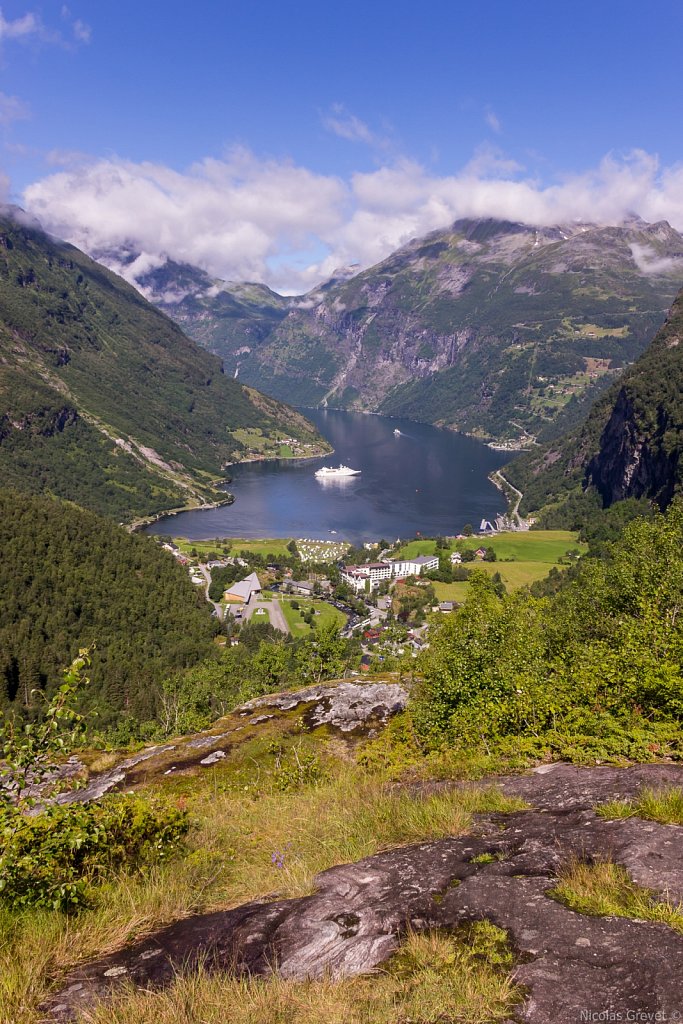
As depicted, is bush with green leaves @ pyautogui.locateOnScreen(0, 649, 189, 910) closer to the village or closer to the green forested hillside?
the green forested hillside

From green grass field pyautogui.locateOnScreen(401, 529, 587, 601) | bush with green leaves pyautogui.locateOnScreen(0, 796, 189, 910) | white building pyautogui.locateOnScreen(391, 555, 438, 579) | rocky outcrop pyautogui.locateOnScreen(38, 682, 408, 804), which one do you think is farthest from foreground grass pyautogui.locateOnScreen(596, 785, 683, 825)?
white building pyautogui.locateOnScreen(391, 555, 438, 579)

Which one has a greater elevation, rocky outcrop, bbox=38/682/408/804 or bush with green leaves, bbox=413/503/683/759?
bush with green leaves, bbox=413/503/683/759

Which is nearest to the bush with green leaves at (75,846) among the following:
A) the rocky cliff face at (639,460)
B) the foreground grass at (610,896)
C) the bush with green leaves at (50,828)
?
the bush with green leaves at (50,828)

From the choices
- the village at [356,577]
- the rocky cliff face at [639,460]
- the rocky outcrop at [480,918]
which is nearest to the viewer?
the rocky outcrop at [480,918]

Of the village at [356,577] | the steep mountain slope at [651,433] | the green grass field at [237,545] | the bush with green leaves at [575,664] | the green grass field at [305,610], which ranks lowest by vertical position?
the green grass field at [305,610]

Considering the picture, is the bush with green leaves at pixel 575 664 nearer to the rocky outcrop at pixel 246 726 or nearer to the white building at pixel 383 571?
the rocky outcrop at pixel 246 726

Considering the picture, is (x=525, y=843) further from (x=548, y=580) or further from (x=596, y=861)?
(x=548, y=580)

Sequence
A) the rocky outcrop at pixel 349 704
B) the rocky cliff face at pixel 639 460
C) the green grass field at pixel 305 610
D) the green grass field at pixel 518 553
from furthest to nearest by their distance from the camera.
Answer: the rocky cliff face at pixel 639 460
the green grass field at pixel 518 553
the green grass field at pixel 305 610
the rocky outcrop at pixel 349 704
